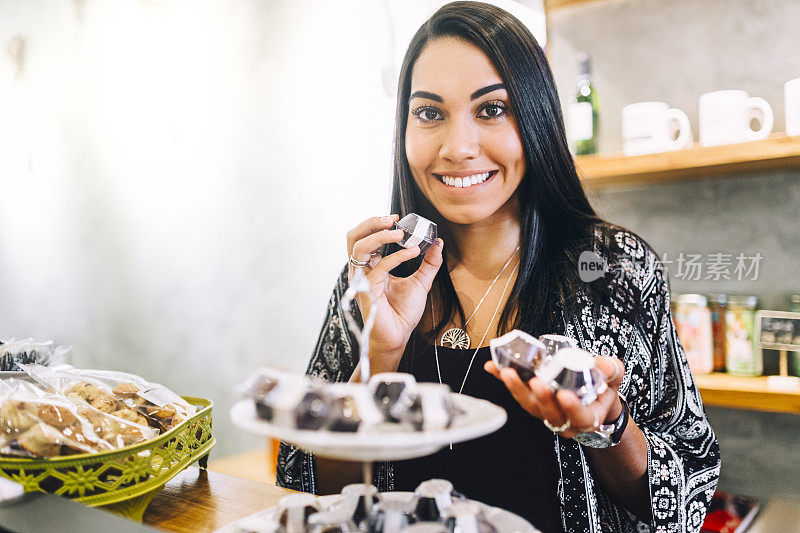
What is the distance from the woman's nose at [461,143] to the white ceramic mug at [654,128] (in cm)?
89

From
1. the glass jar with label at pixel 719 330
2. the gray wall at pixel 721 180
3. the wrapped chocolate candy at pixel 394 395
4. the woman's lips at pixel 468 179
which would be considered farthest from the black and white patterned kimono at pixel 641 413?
the gray wall at pixel 721 180

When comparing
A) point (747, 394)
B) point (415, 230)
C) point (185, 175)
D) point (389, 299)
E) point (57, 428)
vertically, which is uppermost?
point (185, 175)

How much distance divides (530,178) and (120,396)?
0.79 m

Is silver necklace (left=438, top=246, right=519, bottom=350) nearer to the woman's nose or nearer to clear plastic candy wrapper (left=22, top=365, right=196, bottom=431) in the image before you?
the woman's nose

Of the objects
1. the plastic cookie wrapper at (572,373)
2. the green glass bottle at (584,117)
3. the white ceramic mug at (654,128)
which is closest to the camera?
the plastic cookie wrapper at (572,373)

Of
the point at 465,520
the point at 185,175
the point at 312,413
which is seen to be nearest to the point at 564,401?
the point at 465,520

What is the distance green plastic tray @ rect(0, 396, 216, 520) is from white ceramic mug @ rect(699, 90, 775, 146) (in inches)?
59.4

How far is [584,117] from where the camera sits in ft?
6.32

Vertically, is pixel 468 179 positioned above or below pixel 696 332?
above

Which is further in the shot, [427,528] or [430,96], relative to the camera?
[430,96]

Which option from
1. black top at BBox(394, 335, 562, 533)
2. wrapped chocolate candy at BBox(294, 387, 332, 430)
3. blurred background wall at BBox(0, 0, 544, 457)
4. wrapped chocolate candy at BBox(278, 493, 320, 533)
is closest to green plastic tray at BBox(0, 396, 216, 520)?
wrapped chocolate candy at BBox(278, 493, 320, 533)

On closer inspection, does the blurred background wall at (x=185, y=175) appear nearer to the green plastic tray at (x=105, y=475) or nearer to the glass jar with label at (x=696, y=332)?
the glass jar with label at (x=696, y=332)

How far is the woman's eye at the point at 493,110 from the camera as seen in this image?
1.04m

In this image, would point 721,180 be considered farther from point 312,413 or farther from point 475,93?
point 312,413
